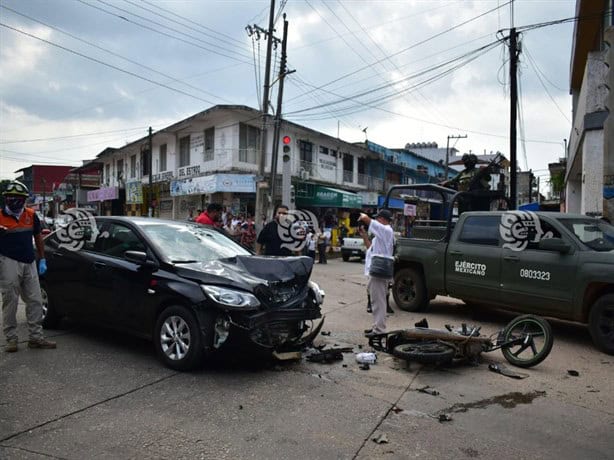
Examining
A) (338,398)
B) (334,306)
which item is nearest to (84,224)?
(338,398)

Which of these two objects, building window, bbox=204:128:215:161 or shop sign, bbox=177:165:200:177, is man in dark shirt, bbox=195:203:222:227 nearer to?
building window, bbox=204:128:215:161

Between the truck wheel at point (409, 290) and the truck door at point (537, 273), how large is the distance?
1.64 meters

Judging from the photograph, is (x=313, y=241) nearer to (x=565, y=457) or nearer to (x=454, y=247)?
(x=454, y=247)

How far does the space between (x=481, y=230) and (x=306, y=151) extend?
82.5ft

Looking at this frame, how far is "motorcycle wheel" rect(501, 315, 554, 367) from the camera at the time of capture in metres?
5.41

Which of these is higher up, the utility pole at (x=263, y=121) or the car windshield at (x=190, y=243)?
the utility pole at (x=263, y=121)

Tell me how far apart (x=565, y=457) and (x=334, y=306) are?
601 cm

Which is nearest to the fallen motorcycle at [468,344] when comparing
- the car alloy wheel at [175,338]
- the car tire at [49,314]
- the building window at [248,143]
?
the car alloy wheel at [175,338]

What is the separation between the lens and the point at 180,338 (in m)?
4.91

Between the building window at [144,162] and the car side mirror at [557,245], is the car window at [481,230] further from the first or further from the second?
the building window at [144,162]

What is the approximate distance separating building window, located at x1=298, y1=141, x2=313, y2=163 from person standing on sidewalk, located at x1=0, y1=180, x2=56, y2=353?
87.3 ft

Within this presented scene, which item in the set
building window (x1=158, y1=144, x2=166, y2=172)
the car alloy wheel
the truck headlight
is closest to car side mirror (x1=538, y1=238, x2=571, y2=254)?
the truck headlight

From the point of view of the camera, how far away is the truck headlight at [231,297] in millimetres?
4707

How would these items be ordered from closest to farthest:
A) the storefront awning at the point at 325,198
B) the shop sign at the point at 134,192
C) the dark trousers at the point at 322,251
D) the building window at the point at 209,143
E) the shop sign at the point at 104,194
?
1. the dark trousers at the point at 322,251
2. the building window at the point at 209,143
3. the storefront awning at the point at 325,198
4. the shop sign at the point at 134,192
5. the shop sign at the point at 104,194
